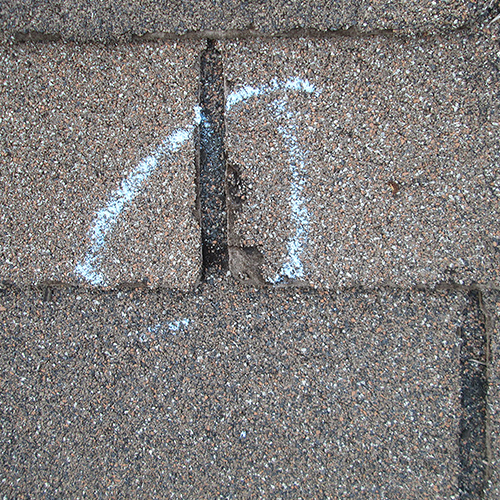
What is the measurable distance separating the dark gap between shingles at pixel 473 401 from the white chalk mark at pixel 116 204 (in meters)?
1.54

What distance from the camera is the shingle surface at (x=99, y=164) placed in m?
1.52

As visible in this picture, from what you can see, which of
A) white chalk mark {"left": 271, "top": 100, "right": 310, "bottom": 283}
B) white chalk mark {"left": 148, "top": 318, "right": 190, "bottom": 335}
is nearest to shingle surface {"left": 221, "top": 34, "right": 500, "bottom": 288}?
white chalk mark {"left": 271, "top": 100, "right": 310, "bottom": 283}

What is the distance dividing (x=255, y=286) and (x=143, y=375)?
68 cm

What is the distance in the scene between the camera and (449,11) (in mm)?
1429

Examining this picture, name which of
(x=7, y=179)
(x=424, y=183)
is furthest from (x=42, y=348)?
(x=424, y=183)

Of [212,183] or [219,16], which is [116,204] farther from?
[219,16]

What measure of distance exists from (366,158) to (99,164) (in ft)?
4.07

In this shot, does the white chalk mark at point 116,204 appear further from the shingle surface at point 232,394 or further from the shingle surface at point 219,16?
the shingle surface at point 219,16

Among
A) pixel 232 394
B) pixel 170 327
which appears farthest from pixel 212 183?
pixel 232 394

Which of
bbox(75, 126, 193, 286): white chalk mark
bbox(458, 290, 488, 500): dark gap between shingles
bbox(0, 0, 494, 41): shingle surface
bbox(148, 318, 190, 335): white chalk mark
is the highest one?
bbox(0, 0, 494, 41): shingle surface

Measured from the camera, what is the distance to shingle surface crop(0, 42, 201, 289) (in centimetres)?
152

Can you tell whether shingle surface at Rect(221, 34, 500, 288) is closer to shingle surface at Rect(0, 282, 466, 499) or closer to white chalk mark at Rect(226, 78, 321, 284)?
white chalk mark at Rect(226, 78, 321, 284)

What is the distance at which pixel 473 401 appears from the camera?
4.91 feet

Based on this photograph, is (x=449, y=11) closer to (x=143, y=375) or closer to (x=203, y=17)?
(x=203, y=17)
